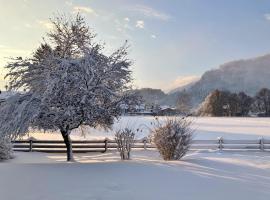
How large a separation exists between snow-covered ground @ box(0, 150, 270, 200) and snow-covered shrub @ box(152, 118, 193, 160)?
7.23 ft

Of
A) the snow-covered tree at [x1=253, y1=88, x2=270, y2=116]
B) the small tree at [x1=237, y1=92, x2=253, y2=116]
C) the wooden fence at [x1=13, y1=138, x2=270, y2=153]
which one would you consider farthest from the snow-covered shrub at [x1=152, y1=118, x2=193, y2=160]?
the snow-covered tree at [x1=253, y1=88, x2=270, y2=116]

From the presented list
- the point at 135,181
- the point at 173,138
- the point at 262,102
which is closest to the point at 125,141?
the point at 173,138

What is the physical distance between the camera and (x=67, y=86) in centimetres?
1559

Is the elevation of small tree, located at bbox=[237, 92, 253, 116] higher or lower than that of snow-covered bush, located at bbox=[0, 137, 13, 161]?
higher

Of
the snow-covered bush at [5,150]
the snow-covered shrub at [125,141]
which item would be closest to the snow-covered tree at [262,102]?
the snow-covered bush at [5,150]

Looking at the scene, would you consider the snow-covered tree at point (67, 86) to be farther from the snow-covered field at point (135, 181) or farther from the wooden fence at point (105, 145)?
the wooden fence at point (105, 145)

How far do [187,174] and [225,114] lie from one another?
92.1 meters

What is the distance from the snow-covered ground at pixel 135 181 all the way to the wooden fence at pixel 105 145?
34.5ft

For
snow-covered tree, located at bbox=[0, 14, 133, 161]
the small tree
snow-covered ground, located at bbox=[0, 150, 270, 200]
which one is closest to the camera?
snow-covered ground, located at bbox=[0, 150, 270, 200]

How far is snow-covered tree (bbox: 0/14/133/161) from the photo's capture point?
616 inches

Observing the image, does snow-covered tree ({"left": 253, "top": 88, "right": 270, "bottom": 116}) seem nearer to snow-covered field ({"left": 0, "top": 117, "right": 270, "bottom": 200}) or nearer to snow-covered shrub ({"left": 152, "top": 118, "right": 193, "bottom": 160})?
snow-covered shrub ({"left": 152, "top": 118, "right": 193, "bottom": 160})

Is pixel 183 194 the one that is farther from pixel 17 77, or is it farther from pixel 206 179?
pixel 17 77

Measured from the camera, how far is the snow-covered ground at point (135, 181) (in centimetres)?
1003

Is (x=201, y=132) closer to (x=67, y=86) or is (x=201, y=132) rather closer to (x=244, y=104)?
(x=67, y=86)
